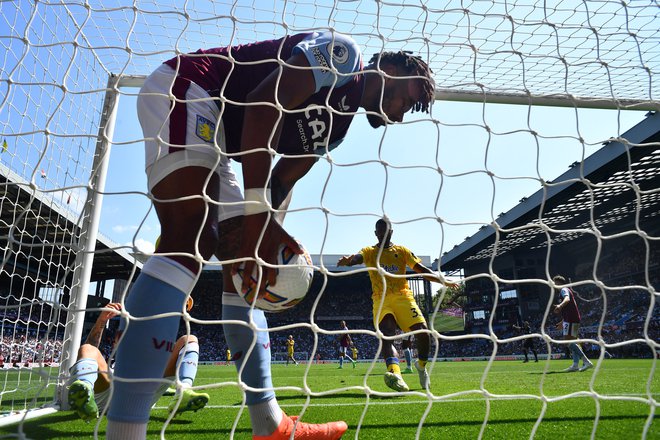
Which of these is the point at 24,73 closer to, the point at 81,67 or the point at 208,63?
the point at 81,67

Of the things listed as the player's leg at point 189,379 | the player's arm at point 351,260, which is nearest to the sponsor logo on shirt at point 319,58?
the player's leg at point 189,379

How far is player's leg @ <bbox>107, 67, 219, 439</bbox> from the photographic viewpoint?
116 centimetres

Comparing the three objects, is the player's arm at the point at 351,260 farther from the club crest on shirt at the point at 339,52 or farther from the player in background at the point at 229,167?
the club crest on shirt at the point at 339,52

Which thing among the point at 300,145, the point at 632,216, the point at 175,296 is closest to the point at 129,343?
the point at 175,296

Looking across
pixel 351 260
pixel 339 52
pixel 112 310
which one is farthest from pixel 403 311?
pixel 112 310

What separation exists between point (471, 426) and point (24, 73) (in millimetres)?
3410

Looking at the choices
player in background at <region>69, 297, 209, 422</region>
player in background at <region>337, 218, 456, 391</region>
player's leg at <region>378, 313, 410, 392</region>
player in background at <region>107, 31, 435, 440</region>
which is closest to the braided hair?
player in background at <region>107, 31, 435, 440</region>

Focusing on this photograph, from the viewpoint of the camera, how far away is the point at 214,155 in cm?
140

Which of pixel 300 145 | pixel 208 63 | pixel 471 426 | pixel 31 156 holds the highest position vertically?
pixel 31 156

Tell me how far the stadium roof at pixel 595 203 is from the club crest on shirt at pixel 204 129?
28.9 feet

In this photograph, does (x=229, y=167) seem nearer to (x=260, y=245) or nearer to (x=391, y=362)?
(x=260, y=245)

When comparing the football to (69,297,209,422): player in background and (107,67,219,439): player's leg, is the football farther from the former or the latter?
(69,297,209,422): player in background

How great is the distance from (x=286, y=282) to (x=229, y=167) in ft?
1.87

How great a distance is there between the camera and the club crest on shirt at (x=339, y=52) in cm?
156
